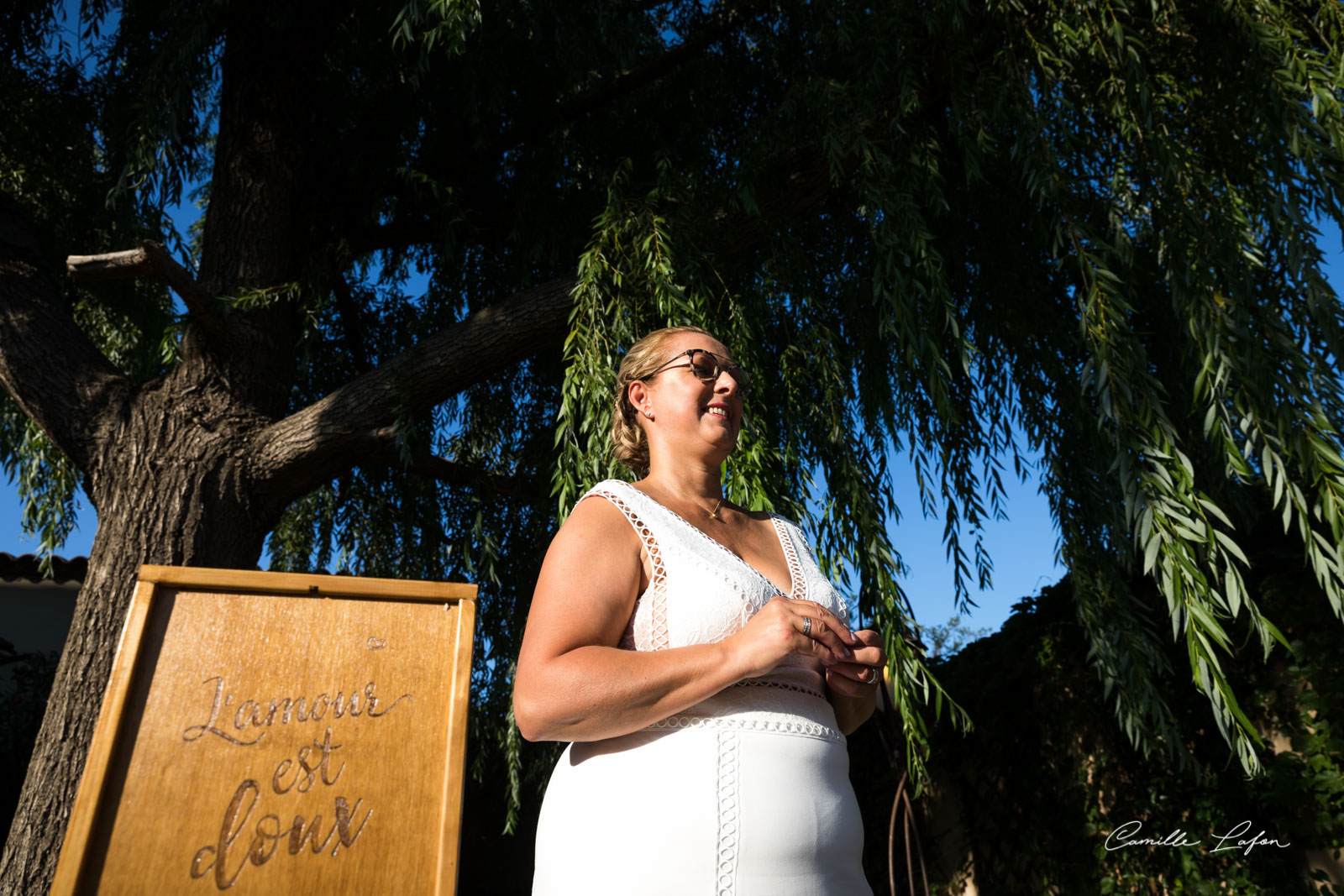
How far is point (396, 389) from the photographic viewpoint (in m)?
3.03

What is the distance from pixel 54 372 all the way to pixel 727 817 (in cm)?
330

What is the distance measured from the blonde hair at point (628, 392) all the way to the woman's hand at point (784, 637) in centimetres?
66

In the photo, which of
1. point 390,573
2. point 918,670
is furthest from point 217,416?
point 918,670

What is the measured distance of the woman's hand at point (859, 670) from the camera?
122 centimetres

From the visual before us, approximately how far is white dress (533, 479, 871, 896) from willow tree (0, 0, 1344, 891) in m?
0.88

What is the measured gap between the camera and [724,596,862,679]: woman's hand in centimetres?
108

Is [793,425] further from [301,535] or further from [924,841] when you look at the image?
[924,841]

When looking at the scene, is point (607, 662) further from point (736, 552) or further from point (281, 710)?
point (281, 710)

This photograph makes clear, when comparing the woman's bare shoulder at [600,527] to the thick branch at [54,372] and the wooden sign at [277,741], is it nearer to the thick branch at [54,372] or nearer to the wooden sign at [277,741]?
the wooden sign at [277,741]

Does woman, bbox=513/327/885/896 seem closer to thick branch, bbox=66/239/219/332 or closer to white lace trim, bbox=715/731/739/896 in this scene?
white lace trim, bbox=715/731/739/896
